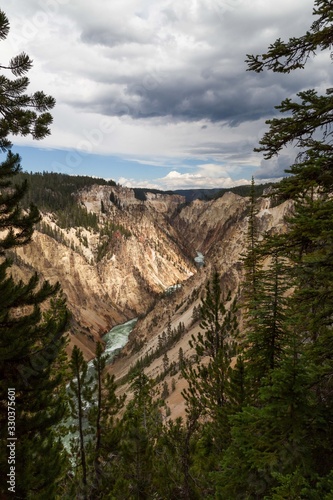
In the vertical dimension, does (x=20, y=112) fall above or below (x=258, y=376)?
above

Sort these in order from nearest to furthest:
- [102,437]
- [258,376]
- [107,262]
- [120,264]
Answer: [258,376] < [102,437] < [107,262] < [120,264]

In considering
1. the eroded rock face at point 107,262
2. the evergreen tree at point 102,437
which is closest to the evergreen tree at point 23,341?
the evergreen tree at point 102,437

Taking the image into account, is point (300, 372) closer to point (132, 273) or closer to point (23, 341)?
point (23, 341)

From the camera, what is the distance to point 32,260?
388 feet

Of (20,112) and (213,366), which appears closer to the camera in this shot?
(20,112)

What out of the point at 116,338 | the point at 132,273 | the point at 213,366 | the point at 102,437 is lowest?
the point at 116,338

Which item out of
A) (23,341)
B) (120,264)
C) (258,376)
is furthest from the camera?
(120,264)

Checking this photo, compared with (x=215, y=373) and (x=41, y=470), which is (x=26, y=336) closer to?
(x=41, y=470)

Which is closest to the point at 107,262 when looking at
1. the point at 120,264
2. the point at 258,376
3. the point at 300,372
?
the point at 120,264

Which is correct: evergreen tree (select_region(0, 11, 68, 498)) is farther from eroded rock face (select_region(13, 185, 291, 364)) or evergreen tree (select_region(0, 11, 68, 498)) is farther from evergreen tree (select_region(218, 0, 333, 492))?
eroded rock face (select_region(13, 185, 291, 364))

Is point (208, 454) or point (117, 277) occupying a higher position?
point (117, 277)

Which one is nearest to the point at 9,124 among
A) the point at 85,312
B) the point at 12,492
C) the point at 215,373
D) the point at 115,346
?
the point at 12,492

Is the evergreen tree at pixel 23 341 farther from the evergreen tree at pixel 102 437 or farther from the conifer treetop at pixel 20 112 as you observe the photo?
the evergreen tree at pixel 102 437

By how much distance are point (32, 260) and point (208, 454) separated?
117759 millimetres
